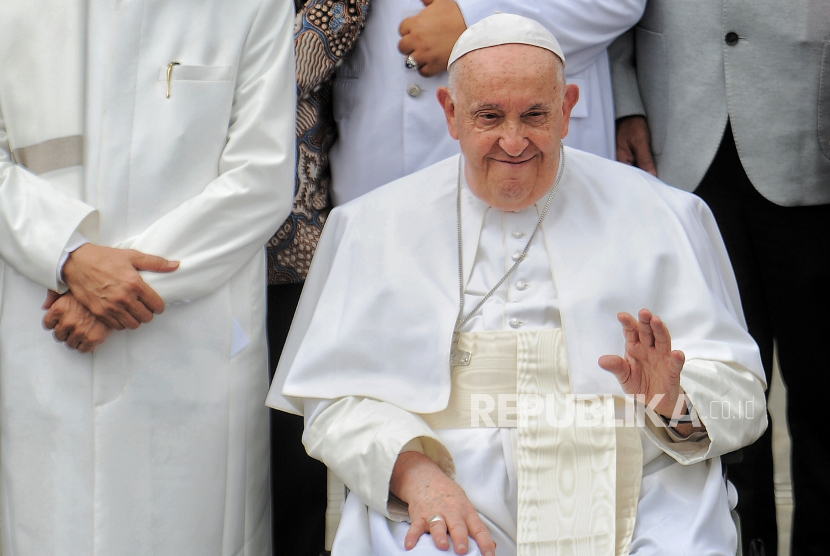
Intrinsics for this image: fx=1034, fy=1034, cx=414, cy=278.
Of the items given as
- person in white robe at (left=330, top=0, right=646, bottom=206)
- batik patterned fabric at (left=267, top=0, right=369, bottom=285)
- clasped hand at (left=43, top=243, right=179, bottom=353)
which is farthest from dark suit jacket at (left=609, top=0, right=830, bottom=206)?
clasped hand at (left=43, top=243, right=179, bottom=353)

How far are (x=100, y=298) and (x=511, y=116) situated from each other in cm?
123

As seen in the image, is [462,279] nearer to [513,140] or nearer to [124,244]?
[513,140]

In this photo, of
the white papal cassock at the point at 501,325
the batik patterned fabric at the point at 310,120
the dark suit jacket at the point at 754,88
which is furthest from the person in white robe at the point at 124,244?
the dark suit jacket at the point at 754,88

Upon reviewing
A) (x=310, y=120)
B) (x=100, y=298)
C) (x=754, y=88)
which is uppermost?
(x=754, y=88)

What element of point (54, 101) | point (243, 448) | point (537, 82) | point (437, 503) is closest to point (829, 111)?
point (537, 82)

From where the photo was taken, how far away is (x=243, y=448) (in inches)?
124

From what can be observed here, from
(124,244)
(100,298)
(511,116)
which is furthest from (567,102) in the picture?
(100,298)

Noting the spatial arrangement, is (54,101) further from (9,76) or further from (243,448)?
(243,448)

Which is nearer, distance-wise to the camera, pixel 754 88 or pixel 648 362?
pixel 648 362

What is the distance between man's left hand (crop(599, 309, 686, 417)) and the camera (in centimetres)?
254

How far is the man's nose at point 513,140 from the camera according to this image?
9.50 ft

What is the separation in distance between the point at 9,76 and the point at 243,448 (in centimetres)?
127

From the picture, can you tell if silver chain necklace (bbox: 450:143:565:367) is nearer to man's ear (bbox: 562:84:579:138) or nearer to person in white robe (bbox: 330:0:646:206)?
man's ear (bbox: 562:84:579:138)

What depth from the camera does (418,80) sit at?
3.65 meters
